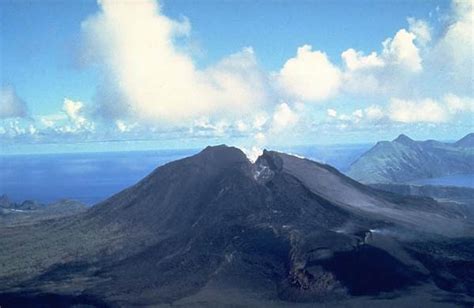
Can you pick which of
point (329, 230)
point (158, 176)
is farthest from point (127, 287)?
point (158, 176)

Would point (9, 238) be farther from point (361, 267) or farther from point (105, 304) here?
point (361, 267)

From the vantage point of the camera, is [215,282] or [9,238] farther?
[9,238]

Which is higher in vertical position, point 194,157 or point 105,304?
point 194,157

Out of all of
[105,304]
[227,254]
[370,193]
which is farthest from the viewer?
[370,193]

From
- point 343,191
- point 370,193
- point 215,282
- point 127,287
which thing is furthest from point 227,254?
point 370,193

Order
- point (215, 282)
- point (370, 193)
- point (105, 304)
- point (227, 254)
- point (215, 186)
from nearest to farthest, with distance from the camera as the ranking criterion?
point (105, 304)
point (215, 282)
point (227, 254)
point (215, 186)
point (370, 193)

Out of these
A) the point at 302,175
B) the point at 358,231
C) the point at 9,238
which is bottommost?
the point at 9,238
